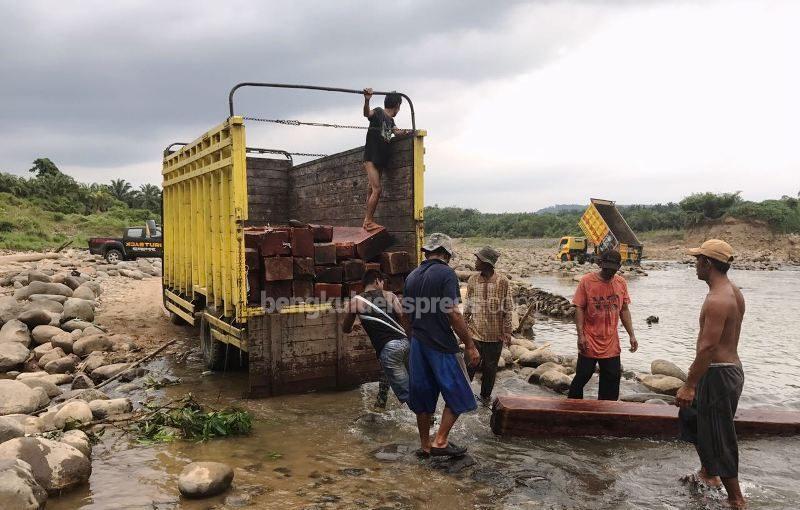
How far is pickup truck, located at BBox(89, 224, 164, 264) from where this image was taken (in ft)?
63.2

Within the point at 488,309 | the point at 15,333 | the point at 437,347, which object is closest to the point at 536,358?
the point at 488,309

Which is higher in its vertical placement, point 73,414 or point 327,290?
point 327,290

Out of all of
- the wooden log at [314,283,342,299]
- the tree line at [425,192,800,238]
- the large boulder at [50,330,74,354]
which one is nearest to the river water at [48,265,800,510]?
the wooden log at [314,283,342,299]

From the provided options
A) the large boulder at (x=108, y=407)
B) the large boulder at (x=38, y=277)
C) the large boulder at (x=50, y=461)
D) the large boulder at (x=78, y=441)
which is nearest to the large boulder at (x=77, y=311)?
the large boulder at (x=38, y=277)

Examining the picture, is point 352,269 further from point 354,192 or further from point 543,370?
point 543,370

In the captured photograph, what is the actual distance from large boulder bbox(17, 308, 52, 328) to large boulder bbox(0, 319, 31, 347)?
0.11 meters

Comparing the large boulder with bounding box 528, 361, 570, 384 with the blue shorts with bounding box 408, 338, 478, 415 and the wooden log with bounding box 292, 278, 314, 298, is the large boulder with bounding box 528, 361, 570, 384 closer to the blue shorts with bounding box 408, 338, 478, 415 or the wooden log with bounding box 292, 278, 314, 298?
the blue shorts with bounding box 408, 338, 478, 415

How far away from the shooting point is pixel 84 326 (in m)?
8.50

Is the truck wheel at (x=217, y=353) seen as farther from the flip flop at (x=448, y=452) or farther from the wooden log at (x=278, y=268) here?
the flip flop at (x=448, y=452)

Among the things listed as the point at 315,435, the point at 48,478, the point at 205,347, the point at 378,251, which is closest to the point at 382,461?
the point at 315,435

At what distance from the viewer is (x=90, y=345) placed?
25.0 ft

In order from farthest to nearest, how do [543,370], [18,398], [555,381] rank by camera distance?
[543,370] → [555,381] → [18,398]

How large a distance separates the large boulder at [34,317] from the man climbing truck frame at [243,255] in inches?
80.3

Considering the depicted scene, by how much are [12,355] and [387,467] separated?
5489 millimetres
